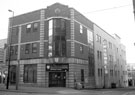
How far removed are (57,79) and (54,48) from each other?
517cm

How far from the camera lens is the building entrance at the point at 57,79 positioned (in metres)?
28.6

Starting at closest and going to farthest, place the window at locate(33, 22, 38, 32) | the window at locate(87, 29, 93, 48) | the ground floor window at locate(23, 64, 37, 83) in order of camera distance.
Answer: the ground floor window at locate(23, 64, 37, 83) → the window at locate(33, 22, 38, 32) → the window at locate(87, 29, 93, 48)

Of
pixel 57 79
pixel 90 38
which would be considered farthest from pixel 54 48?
→ pixel 90 38

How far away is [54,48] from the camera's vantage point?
2948cm

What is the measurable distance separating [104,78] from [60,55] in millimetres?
18531

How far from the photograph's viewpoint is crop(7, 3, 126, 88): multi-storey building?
94.5ft

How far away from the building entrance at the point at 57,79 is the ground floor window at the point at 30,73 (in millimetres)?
3130

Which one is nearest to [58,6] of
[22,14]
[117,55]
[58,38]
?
[58,38]

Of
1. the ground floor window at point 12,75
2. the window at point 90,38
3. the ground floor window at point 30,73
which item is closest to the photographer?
the ground floor window at point 30,73

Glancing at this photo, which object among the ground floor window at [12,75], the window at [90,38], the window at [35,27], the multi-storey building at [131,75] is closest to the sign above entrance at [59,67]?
the window at [35,27]

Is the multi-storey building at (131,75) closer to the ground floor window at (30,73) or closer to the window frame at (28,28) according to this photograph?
the ground floor window at (30,73)

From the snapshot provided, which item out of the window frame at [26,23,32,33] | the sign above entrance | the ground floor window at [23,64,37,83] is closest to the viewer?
the sign above entrance

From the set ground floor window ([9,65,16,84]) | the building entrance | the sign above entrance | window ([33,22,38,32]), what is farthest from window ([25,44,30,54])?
the building entrance

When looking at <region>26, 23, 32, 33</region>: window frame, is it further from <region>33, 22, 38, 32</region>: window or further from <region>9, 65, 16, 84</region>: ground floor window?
<region>9, 65, 16, 84</region>: ground floor window
